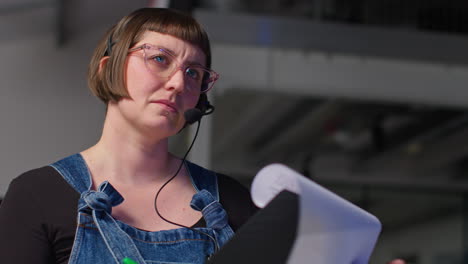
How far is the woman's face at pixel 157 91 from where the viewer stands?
93 centimetres

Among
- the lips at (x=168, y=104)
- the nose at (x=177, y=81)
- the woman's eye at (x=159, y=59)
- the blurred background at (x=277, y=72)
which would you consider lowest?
the blurred background at (x=277, y=72)

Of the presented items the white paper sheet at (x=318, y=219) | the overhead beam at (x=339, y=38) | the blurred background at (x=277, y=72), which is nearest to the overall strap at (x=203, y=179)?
the white paper sheet at (x=318, y=219)

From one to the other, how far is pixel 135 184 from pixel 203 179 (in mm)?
119

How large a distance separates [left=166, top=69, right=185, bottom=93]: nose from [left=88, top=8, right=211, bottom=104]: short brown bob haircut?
58 mm

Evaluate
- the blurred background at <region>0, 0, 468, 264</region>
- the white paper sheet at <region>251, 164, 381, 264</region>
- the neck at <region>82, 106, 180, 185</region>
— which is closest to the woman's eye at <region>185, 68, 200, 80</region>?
the neck at <region>82, 106, 180, 185</region>

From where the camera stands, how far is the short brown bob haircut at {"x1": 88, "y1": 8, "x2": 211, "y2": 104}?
96 centimetres

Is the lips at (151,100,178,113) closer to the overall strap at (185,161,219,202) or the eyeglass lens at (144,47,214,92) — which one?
the eyeglass lens at (144,47,214,92)

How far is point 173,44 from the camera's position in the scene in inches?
37.8

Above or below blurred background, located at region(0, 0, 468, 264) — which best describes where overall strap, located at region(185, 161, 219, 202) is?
above

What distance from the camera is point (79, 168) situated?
0.95 m

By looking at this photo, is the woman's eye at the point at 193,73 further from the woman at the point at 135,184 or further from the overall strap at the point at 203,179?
the overall strap at the point at 203,179

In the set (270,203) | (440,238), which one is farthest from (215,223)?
(440,238)

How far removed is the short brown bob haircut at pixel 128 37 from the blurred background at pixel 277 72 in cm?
214

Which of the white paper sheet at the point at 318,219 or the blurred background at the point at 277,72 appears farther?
the blurred background at the point at 277,72
